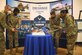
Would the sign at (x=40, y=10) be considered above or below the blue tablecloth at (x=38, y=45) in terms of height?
above

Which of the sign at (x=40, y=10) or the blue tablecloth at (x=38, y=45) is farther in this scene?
the sign at (x=40, y=10)

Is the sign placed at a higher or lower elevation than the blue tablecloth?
higher

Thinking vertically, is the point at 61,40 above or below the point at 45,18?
below

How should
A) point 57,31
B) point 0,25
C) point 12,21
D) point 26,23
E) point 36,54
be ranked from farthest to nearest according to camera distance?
point 26,23 → point 57,31 → point 12,21 → point 0,25 → point 36,54

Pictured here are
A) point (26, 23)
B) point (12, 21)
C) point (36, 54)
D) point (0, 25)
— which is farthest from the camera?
point (26, 23)

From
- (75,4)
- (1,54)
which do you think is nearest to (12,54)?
(1,54)

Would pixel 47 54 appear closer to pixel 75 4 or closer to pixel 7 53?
pixel 7 53

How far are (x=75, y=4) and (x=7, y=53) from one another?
3.43 meters

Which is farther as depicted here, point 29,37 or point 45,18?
point 45,18

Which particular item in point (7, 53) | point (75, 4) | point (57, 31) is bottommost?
point (7, 53)

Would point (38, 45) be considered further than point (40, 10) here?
No

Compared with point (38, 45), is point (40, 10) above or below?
above

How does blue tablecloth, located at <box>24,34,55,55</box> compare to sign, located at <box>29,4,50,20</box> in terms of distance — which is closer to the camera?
blue tablecloth, located at <box>24,34,55,55</box>

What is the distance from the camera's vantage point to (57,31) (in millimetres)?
6379
